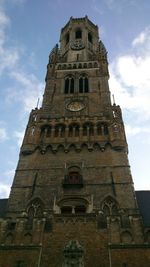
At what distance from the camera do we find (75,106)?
27.4 m

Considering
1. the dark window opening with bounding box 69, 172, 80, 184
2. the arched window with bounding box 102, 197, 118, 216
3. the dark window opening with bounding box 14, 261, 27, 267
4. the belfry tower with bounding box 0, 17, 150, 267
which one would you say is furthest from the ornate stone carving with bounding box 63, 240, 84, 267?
the dark window opening with bounding box 69, 172, 80, 184

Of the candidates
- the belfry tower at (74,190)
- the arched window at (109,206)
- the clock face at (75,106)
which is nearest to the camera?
the belfry tower at (74,190)

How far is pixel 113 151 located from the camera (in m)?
22.2

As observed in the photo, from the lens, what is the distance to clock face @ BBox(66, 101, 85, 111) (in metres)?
27.0

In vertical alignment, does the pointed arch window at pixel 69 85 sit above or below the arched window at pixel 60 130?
above

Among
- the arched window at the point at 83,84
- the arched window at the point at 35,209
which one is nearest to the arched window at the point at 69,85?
the arched window at the point at 83,84

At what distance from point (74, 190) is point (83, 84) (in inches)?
566

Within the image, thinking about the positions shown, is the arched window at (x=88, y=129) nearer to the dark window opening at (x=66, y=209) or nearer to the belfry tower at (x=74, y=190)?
the belfry tower at (x=74, y=190)

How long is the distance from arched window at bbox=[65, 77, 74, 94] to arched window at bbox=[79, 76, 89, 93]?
87cm

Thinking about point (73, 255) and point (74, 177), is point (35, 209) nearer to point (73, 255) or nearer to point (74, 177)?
point (74, 177)

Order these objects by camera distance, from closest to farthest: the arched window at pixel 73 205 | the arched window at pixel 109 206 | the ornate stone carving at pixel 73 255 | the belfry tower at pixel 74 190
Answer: the ornate stone carving at pixel 73 255
the belfry tower at pixel 74 190
the arched window at pixel 109 206
the arched window at pixel 73 205

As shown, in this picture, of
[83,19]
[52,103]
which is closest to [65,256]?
[52,103]

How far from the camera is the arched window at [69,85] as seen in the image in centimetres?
3013

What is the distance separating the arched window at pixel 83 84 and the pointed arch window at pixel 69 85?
2.86ft
